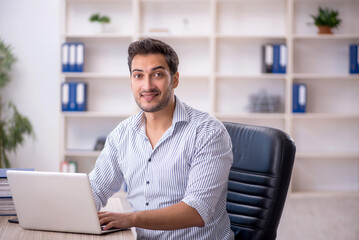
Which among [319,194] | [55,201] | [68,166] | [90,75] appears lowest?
[319,194]

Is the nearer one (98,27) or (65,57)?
(65,57)

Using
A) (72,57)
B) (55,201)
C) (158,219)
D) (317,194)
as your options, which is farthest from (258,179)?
(72,57)

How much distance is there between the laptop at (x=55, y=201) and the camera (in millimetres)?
1317

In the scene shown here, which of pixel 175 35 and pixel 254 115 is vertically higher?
pixel 175 35

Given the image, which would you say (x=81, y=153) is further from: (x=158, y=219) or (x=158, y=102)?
(x=158, y=219)

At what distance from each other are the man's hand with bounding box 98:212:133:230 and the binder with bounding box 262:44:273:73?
140 inches

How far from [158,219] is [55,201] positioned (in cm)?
31

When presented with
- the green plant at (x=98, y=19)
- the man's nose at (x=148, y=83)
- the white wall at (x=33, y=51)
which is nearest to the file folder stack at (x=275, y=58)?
the green plant at (x=98, y=19)

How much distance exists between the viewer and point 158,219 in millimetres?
1489

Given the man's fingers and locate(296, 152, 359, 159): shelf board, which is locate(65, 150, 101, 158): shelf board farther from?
the man's fingers

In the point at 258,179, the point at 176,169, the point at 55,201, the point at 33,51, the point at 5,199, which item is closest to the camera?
the point at 55,201

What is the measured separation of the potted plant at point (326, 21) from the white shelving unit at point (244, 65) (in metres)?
0.16

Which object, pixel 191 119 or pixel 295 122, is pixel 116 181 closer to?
pixel 191 119

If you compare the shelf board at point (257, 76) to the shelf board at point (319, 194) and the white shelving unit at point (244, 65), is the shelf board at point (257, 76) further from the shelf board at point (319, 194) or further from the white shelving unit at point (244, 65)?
the shelf board at point (319, 194)
